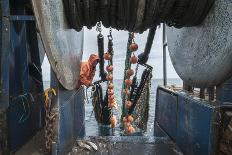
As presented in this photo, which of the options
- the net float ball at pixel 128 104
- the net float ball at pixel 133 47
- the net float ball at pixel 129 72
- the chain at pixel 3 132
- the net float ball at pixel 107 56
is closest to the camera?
the chain at pixel 3 132

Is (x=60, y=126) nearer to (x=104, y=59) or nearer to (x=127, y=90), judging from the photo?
(x=104, y=59)

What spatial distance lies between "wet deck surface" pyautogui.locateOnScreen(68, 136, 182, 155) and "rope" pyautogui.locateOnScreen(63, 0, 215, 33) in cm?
207

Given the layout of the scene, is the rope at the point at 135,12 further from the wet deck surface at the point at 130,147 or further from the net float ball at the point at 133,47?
the net float ball at the point at 133,47

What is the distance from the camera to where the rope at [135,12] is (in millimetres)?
3420

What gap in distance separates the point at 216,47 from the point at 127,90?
434 centimetres

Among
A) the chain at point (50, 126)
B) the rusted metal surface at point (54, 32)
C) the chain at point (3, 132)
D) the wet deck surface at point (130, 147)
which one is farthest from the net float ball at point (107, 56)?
the rusted metal surface at point (54, 32)

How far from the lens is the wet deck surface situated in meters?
4.94

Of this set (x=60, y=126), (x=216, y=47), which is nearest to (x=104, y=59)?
(x=60, y=126)

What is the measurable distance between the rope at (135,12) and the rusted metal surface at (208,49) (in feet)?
0.58

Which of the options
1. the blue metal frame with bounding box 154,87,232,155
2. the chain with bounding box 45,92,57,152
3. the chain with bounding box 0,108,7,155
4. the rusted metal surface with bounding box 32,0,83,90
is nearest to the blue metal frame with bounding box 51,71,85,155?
the chain with bounding box 45,92,57,152

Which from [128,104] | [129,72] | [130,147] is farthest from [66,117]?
[128,104]

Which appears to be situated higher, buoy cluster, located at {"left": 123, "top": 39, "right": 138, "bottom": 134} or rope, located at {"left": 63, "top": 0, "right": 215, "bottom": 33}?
rope, located at {"left": 63, "top": 0, "right": 215, "bottom": 33}

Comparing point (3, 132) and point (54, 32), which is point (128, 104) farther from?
point (54, 32)

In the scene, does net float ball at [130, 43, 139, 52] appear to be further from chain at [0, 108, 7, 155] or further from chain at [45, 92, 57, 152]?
chain at [0, 108, 7, 155]
